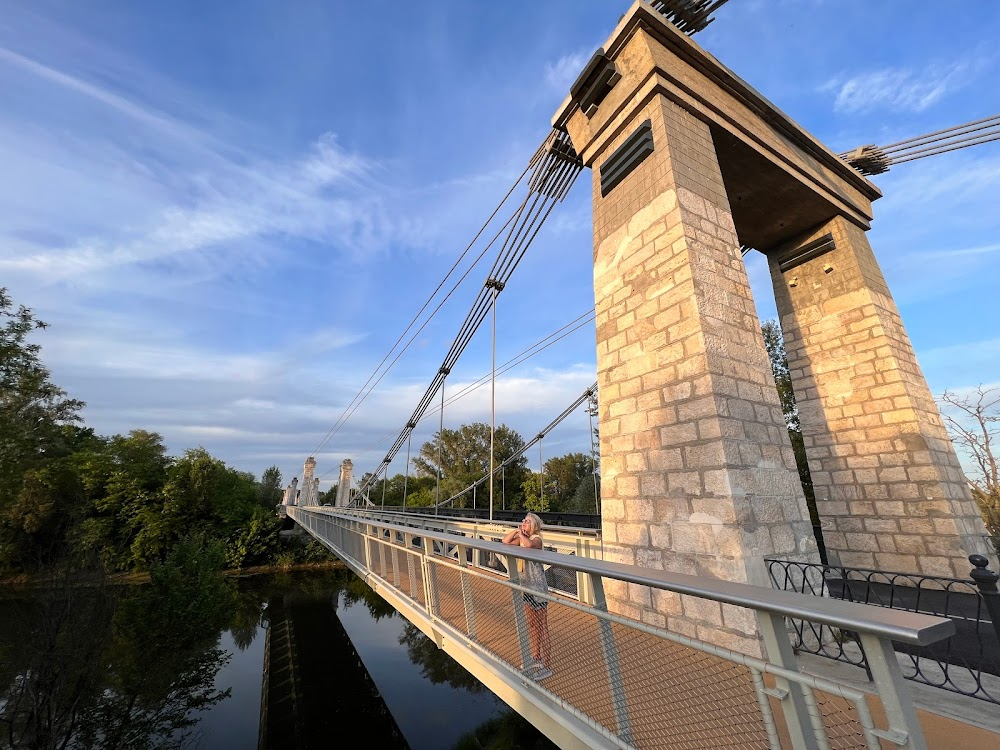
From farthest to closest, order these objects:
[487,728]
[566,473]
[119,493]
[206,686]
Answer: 1. [566,473]
2. [119,493]
3. [206,686]
4. [487,728]

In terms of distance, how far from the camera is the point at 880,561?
15.3 feet

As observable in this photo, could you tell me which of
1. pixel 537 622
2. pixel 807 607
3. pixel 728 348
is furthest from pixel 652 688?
pixel 728 348

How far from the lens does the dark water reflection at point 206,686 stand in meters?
7.79

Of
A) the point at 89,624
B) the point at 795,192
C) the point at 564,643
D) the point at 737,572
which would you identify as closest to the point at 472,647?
the point at 564,643

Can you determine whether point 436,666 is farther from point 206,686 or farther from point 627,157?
point 627,157

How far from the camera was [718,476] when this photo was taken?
2.81 meters

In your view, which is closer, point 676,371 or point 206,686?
point 676,371

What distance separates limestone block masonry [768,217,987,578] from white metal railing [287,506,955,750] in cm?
349

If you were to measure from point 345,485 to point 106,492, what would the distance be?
13.8m

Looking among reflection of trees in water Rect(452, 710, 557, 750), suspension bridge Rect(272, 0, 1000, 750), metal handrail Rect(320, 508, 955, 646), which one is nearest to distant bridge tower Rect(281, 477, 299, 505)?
reflection of trees in water Rect(452, 710, 557, 750)

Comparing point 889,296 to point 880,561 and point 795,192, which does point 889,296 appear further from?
point 880,561

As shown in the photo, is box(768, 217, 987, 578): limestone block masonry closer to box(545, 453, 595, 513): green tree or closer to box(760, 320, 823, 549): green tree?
box(760, 320, 823, 549): green tree

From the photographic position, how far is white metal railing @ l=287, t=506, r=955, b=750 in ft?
2.90

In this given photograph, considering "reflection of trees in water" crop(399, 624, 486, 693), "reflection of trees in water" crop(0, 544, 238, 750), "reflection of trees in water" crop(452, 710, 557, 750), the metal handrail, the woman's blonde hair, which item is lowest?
"reflection of trees in water" crop(452, 710, 557, 750)
